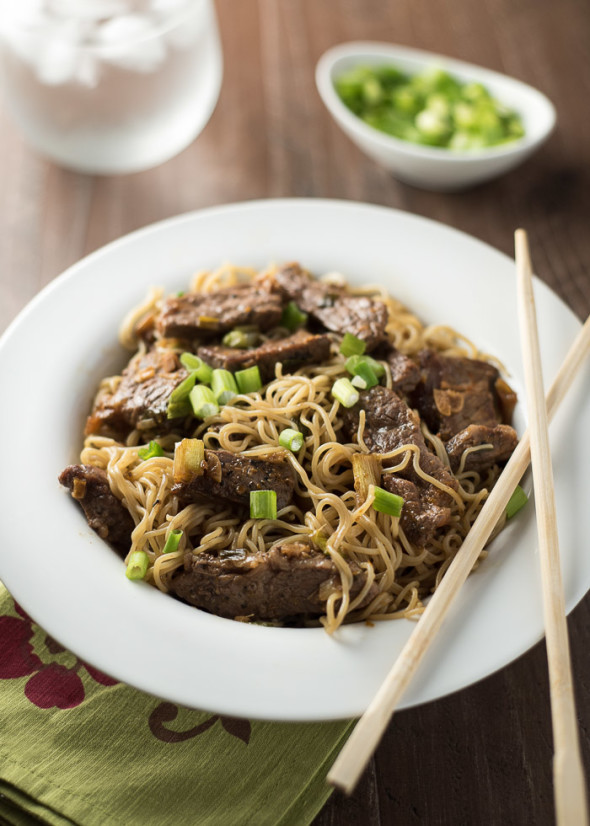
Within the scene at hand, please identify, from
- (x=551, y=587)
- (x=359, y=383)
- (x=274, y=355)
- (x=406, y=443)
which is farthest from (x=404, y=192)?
(x=551, y=587)

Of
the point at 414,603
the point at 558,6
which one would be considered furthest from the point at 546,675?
the point at 558,6

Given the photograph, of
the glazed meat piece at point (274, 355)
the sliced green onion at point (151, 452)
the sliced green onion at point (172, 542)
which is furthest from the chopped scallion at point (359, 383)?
the sliced green onion at point (172, 542)

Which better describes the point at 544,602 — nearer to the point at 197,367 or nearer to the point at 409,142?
the point at 197,367

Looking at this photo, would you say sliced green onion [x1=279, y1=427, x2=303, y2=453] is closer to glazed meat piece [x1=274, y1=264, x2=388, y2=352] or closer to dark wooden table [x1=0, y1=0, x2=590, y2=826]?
glazed meat piece [x1=274, y1=264, x2=388, y2=352]

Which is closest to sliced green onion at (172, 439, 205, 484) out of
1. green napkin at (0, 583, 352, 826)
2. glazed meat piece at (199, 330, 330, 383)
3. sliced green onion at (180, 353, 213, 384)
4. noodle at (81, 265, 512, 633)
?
noodle at (81, 265, 512, 633)

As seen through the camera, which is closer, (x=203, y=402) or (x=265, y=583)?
(x=265, y=583)

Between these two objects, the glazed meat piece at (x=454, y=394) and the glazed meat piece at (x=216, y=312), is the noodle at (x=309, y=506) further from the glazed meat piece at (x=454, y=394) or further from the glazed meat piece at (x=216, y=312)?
the glazed meat piece at (x=216, y=312)
